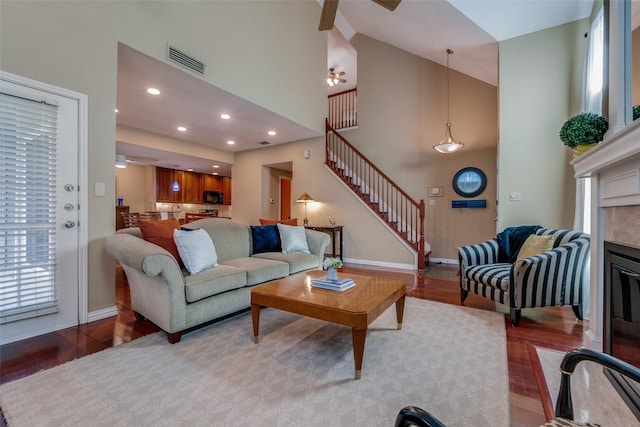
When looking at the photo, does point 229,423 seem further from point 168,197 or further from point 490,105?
point 168,197

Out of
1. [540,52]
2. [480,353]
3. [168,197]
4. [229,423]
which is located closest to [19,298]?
[229,423]

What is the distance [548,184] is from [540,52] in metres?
1.76

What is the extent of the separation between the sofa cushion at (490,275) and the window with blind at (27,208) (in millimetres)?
3915

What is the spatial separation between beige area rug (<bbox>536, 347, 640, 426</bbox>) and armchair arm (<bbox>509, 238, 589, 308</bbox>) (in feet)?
2.00

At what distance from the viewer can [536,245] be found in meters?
2.83

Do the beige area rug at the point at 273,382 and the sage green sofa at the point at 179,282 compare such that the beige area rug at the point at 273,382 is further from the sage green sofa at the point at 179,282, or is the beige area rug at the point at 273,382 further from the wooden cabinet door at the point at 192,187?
the wooden cabinet door at the point at 192,187

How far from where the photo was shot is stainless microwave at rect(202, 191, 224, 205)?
31.5 feet

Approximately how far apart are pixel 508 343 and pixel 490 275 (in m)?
0.72

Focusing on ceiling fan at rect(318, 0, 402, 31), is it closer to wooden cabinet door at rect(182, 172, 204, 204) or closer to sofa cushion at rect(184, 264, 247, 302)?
sofa cushion at rect(184, 264, 247, 302)

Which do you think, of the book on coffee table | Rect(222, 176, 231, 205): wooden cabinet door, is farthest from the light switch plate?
Rect(222, 176, 231, 205): wooden cabinet door

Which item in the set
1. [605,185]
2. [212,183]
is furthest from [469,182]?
[212,183]

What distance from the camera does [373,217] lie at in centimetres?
540

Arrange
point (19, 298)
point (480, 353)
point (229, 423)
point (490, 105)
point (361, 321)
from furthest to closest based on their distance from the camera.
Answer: point (490, 105), point (19, 298), point (480, 353), point (361, 321), point (229, 423)

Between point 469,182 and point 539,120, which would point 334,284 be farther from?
point 469,182
